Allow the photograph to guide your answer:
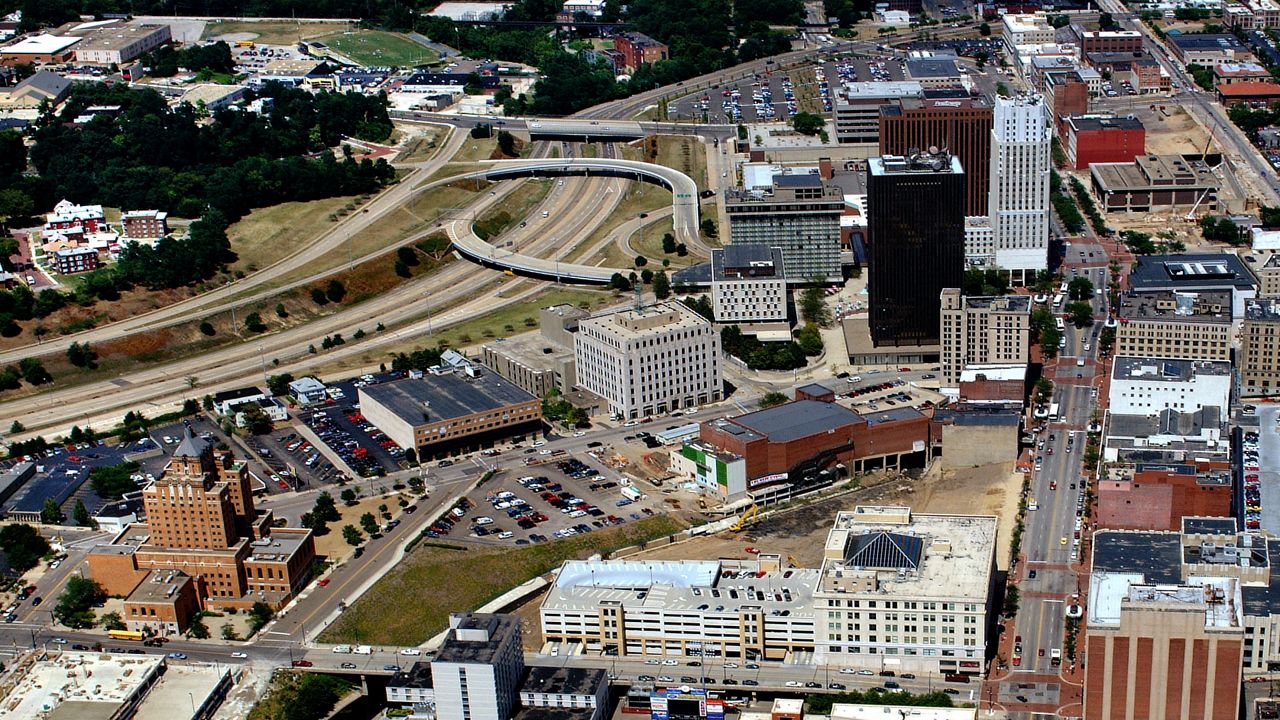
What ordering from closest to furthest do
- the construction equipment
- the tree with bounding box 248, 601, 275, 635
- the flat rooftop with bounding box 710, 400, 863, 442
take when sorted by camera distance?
the tree with bounding box 248, 601, 275, 635 → the construction equipment → the flat rooftop with bounding box 710, 400, 863, 442

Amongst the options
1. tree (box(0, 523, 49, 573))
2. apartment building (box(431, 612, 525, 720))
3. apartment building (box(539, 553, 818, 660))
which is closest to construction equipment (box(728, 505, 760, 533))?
apartment building (box(539, 553, 818, 660))

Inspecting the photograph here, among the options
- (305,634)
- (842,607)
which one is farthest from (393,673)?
(842,607)

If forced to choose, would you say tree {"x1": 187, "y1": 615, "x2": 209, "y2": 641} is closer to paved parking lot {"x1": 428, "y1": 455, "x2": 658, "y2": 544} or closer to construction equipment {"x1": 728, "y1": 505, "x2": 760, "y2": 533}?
paved parking lot {"x1": 428, "y1": 455, "x2": 658, "y2": 544}

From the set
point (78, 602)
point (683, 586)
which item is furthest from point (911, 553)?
point (78, 602)

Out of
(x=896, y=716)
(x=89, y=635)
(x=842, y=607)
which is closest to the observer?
(x=896, y=716)

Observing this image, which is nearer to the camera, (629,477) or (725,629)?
(725,629)

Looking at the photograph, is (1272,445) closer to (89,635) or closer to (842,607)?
(842,607)

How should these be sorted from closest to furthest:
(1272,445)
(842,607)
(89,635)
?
(842,607) < (89,635) < (1272,445)
